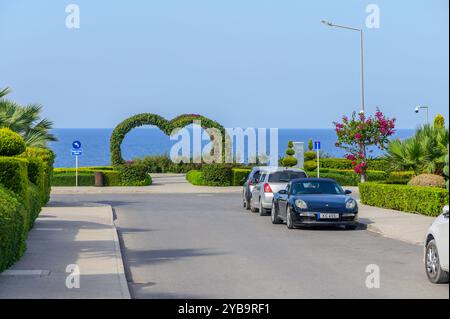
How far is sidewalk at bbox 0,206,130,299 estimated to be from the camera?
12616 mm

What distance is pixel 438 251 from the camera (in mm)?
13250

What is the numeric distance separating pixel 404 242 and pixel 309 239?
2.14 meters

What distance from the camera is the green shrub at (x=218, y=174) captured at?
5378cm

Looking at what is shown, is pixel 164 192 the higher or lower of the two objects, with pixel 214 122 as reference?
lower

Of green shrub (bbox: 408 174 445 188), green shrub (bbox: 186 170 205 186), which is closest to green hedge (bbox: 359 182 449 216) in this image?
green shrub (bbox: 408 174 445 188)

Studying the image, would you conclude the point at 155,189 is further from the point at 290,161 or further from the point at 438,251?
the point at 438,251

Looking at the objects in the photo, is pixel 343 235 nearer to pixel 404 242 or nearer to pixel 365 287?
pixel 404 242

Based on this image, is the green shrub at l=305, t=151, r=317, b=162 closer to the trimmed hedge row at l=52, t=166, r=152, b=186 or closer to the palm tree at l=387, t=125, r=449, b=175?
the trimmed hedge row at l=52, t=166, r=152, b=186

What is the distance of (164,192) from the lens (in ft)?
159

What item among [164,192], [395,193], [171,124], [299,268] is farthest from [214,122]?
[299,268]

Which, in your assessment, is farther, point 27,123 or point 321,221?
point 27,123

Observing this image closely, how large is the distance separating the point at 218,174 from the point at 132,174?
488 centimetres

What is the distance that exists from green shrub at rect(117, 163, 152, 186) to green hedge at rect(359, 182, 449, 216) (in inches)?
838

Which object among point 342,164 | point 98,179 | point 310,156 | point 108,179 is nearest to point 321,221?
point 98,179
